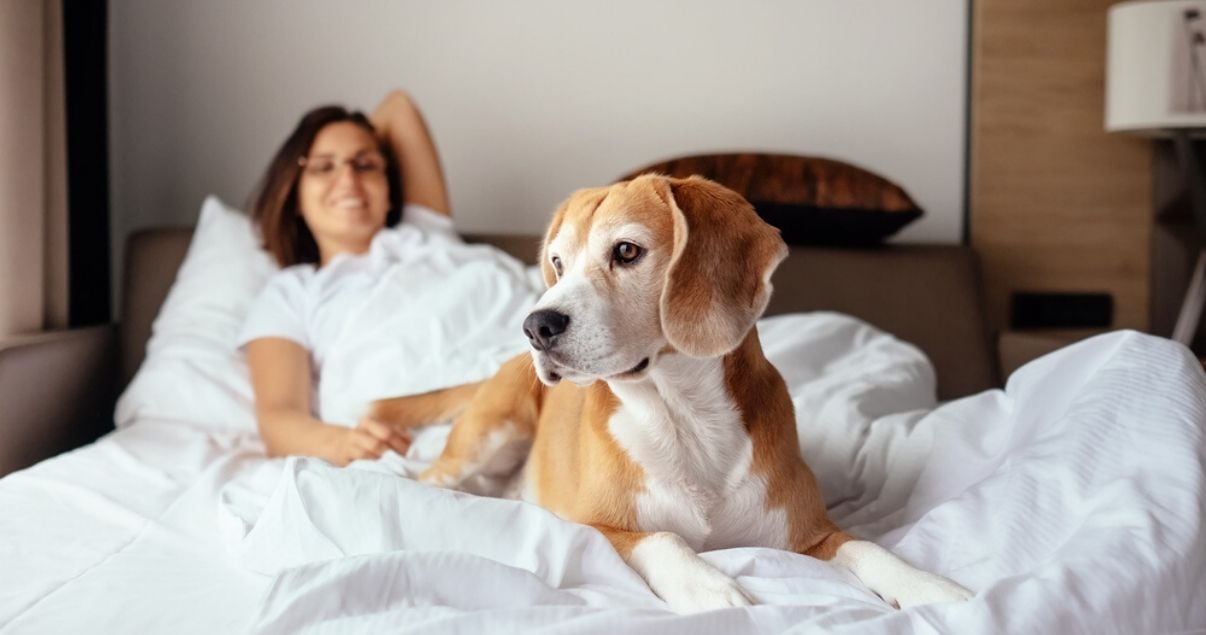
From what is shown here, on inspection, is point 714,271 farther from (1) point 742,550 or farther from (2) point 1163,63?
(2) point 1163,63

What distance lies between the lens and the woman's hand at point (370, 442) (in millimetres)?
1847

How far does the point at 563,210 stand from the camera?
1.39 m

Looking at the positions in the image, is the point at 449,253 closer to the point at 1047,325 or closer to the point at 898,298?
the point at 898,298

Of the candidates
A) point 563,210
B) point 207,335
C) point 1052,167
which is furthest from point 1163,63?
point 207,335

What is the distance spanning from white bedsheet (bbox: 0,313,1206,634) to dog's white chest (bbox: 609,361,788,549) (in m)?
0.10

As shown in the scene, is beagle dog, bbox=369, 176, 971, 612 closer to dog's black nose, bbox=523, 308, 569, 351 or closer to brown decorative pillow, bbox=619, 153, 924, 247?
dog's black nose, bbox=523, 308, 569, 351

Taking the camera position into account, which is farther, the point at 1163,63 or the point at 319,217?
the point at 1163,63

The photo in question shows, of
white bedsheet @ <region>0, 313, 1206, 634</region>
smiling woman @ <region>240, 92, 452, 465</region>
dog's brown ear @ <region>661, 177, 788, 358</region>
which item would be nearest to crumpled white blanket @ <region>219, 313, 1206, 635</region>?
white bedsheet @ <region>0, 313, 1206, 634</region>

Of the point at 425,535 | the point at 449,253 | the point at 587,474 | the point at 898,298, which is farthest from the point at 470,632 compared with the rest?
the point at 898,298

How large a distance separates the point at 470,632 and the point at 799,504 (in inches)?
19.5

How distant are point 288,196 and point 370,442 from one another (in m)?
0.91

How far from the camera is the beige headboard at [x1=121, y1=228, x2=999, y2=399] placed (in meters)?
2.57

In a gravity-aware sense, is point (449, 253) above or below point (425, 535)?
above

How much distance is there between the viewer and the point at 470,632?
38.4 inches
